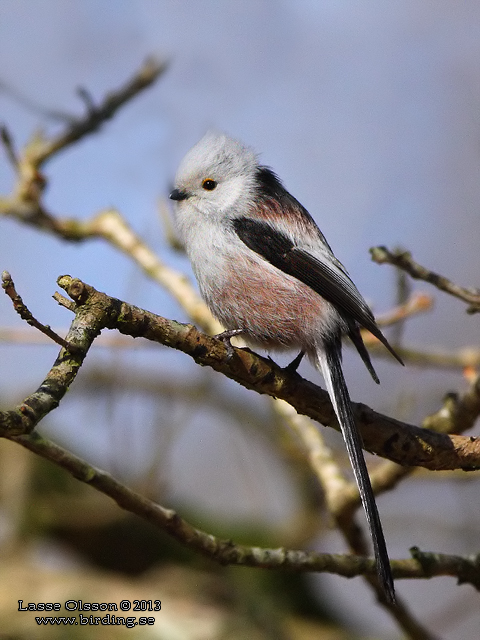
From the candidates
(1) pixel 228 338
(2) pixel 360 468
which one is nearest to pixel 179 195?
(1) pixel 228 338

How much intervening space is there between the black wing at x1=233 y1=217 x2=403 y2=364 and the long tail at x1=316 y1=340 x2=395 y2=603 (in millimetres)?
283

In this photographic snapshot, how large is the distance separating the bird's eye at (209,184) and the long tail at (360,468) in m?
0.98

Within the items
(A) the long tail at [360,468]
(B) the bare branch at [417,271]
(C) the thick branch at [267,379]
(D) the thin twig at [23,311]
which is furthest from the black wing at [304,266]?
(D) the thin twig at [23,311]

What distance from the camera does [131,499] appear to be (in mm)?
2105

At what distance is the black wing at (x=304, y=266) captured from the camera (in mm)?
2605

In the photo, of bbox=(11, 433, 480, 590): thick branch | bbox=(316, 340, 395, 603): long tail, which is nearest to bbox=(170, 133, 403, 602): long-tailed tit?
bbox=(316, 340, 395, 603): long tail

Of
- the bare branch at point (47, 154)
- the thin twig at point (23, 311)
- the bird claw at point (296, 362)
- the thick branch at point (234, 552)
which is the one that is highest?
the bare branch at point (47, 154)

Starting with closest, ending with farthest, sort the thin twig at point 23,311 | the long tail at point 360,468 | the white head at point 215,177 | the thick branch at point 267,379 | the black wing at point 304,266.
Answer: the thin twig at point 23,311 < the thick branch at point 267,379 < the long tail at point 360,468 < the black wing at point 304,266 < the white head at point 215,177

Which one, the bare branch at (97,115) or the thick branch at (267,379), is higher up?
the bare branch at (97,115)

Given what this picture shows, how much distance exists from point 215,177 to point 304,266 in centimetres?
62

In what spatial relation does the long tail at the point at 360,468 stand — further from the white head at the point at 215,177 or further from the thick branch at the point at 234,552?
the white head at the point at 215,177

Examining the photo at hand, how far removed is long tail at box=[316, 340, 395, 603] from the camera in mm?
2018

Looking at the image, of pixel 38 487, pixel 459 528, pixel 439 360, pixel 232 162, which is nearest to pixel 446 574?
pixel 439 360

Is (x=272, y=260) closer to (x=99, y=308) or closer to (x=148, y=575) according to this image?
(x=99, y=308)
